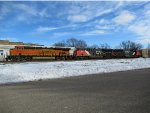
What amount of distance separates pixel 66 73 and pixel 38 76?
3.39 m

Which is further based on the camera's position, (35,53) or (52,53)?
(52,53)

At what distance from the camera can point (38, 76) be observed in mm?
22250

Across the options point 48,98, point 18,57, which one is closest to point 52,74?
point 48,98

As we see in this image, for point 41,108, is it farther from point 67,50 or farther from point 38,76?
point 67,50

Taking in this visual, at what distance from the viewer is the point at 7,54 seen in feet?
202

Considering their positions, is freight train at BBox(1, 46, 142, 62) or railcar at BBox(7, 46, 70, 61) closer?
railcar at BBox(7, 46, 70, 61)

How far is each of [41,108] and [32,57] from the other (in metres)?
53.4

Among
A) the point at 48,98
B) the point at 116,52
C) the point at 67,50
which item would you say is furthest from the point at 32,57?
the point at 48,98

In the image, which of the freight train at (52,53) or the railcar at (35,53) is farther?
the freight train at (52,53)

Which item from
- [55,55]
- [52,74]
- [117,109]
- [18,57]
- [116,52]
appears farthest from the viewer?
[116,52]

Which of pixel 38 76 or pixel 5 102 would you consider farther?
pixel 38 76

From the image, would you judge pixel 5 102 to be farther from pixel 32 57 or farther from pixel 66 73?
pixel 32 57

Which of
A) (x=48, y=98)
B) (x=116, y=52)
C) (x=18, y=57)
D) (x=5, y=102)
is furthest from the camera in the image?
(x=116, y=52)

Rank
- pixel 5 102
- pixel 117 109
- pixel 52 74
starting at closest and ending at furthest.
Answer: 1. pixel 117 109
2. pixel 5 102
3. pixel 52 74
